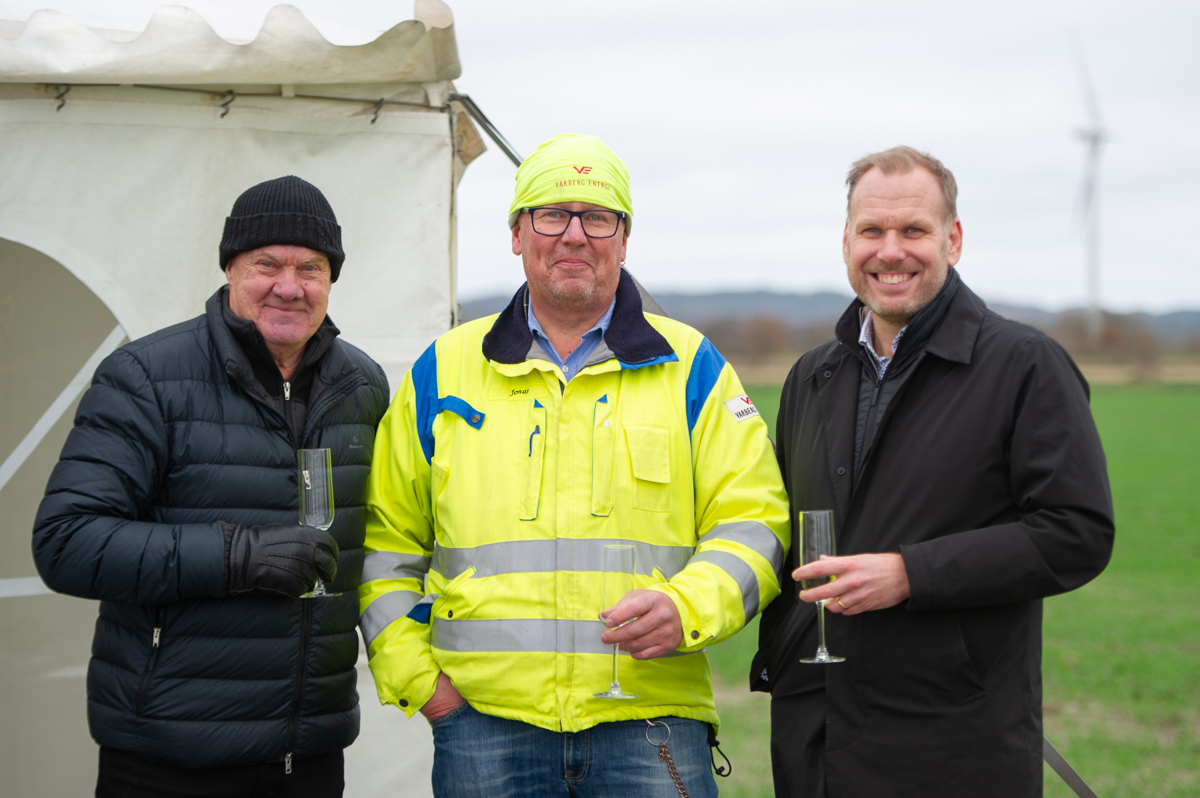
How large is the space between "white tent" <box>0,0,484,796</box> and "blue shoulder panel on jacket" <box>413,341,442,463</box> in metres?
1.00

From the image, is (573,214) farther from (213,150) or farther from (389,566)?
(213,150)

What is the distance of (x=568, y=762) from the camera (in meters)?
2.66

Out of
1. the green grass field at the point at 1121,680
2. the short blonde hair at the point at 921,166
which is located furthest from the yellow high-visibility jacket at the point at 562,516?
the green grass field at the point at 1121,680

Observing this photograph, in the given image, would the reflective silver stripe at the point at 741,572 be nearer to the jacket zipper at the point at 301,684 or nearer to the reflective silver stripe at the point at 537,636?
the reflective silver stripe at the point at 537,636

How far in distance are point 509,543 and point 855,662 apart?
3.09 ft

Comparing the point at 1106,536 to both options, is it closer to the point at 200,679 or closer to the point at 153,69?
the point at 200,679

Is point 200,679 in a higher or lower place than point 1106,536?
lower

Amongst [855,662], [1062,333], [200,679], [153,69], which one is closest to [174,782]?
[200,679]

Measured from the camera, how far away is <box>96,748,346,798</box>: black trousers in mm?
2641

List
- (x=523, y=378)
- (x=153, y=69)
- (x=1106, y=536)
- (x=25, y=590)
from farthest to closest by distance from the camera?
(x=25, y=590) < (x=153, y=69) < (x=523, y=378) < (x=1106, y=536)

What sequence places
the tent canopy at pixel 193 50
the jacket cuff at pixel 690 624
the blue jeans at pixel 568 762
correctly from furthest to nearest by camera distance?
the tent canopy at pixel 193 50
the blue jeans at pixel 568 762
the jacket cuff at pixel 690 624

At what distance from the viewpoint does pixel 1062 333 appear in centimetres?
6819

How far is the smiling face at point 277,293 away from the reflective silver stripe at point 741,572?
4.11 ft

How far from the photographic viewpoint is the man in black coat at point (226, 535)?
8.32ft
